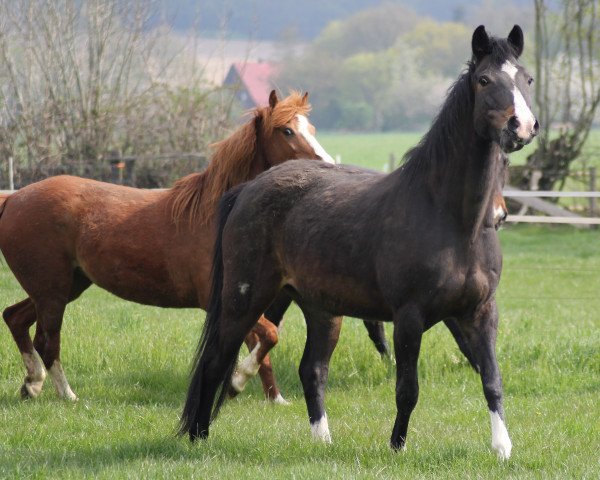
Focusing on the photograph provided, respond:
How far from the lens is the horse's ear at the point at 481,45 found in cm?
504

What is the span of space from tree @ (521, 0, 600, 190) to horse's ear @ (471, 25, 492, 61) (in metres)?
18.5

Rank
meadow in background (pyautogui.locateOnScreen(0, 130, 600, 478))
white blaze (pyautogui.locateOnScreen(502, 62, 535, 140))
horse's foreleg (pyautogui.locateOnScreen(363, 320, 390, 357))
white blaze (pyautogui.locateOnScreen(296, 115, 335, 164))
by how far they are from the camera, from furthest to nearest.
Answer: horse's foreleg (pyautogui.locateOnScreen(363, 320, 390, 357)) < white blaze (pyautogui.locateOnScreen(296, 115, 335, 164)) < meadow in background (pyautogui.locateOnScreen(0, 130, 600, 478)) < white blaze (pyautogui.locateOnScreen(502, 62, 535, 140))

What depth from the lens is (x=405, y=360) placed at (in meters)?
5.26

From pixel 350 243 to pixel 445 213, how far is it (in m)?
0.60

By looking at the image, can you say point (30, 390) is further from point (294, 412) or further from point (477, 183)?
point (477, 183)

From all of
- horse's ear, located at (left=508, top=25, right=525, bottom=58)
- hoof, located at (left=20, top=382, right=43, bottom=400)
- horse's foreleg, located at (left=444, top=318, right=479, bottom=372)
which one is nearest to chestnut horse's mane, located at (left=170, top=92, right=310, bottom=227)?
hoof, located at (left=20, top=382, right=43, bottom=400)

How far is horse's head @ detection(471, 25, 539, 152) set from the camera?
4.73 meters

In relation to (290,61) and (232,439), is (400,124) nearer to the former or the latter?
(290,61)

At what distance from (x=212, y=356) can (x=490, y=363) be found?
1.72m

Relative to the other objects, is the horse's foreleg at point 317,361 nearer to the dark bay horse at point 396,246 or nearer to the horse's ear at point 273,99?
the dark bay horse at point 396,246

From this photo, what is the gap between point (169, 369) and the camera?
8.04 m

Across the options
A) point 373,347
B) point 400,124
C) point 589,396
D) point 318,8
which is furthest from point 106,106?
point 318,8

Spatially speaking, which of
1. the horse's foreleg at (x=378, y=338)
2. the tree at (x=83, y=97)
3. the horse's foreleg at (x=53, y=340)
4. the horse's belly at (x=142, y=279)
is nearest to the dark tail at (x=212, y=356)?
the horse's belly at (x=142, y=279)

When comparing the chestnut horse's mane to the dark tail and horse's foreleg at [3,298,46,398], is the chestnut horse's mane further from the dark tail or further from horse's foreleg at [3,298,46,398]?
horse's foreleg at [3,298,46,398]
